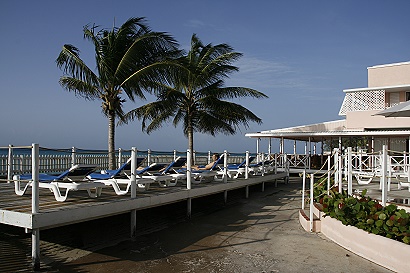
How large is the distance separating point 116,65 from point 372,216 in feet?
36.2

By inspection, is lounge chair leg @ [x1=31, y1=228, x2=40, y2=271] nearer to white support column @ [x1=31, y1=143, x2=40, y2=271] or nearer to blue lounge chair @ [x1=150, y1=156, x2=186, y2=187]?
white support column @ [x1=31, y1=143, x2=40, y2=271]

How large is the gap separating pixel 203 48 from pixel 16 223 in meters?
16.9

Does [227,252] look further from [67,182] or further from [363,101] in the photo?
[363,101]

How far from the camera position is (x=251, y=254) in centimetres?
718

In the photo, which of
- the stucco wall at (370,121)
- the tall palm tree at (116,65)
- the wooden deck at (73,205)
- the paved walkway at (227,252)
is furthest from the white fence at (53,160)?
the stucco wall at (370,121)

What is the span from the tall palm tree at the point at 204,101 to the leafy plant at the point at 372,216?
12.3 m

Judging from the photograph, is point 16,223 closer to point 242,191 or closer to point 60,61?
point 60,61

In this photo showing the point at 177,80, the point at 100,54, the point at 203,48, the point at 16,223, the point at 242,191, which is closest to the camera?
the point at 16,223

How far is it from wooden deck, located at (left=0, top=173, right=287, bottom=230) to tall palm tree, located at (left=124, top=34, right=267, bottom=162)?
9450 mm

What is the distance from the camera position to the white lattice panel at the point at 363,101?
2264 cm

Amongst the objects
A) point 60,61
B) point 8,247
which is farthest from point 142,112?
point 8,247

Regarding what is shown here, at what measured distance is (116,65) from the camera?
1480 centimetres

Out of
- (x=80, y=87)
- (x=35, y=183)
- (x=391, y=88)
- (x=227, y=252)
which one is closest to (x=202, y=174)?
(x=227, y=252)

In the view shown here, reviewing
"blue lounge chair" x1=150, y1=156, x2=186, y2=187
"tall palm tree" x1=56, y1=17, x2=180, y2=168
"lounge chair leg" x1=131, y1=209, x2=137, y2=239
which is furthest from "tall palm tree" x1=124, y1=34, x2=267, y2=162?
"lounge chair leg" x1=131, y1=209, x2=137, y2=239
